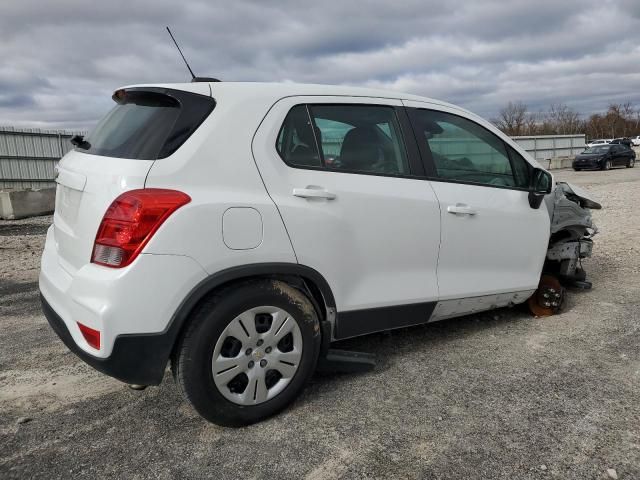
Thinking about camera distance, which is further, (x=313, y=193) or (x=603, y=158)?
(x=603, y=158)

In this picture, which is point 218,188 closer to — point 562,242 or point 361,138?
point 361,138

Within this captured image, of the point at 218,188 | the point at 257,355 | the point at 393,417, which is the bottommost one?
the point at 393,417

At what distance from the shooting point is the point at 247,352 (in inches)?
104

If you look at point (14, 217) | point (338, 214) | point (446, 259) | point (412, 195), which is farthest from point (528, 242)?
point (14, 217)

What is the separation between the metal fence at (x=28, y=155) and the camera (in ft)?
50.5

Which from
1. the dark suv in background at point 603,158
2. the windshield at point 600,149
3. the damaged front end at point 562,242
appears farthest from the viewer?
the windshield at point 600,149

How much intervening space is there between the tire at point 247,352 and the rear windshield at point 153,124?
2.58 ft

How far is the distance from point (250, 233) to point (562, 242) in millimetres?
3145

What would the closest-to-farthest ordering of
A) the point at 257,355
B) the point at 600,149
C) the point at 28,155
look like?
the point at 257,355, the point at 28,155, the point at 600,149

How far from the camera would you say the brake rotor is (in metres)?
4.32

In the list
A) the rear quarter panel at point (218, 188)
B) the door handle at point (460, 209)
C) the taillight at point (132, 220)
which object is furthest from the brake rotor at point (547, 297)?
the taillight at point (132, 220)

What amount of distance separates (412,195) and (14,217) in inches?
440

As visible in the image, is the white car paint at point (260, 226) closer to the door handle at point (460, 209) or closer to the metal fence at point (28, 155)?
the door handle at point (460, 209)

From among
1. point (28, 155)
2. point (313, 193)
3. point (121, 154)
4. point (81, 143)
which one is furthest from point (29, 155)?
point (313, 193)
